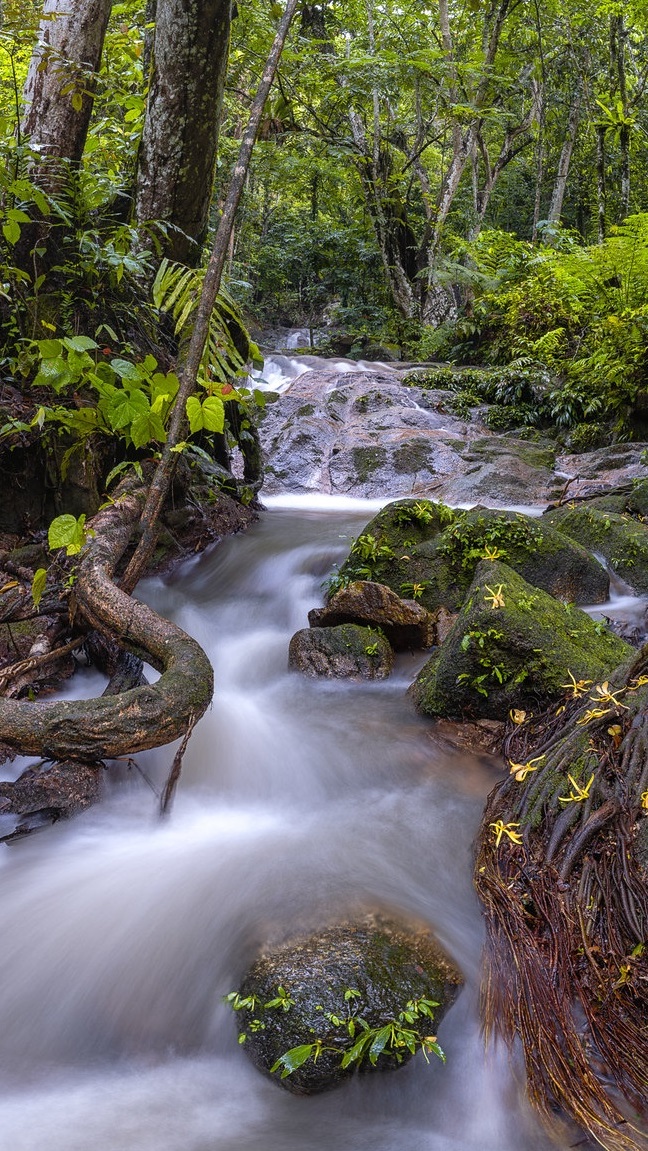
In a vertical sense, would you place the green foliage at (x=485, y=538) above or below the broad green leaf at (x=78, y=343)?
below

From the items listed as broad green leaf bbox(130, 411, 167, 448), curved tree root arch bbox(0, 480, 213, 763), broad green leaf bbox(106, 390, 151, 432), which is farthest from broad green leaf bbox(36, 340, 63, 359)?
curved tree root arch bbox(0, 480, 213, 763)

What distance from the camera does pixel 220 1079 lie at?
1951mm

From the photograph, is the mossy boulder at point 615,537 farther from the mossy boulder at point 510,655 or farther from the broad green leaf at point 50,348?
the broad green leaf at point 50,348

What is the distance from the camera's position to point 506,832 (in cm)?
243

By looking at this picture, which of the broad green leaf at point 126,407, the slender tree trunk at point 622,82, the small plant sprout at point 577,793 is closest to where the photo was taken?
the small plant sprout at point 577,793

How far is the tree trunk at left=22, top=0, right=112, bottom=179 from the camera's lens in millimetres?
4164

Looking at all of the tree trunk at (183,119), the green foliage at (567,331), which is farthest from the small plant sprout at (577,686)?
the green foliage at (567,331)

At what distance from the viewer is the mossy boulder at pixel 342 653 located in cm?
421

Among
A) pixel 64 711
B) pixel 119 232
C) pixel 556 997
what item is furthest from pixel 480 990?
pixel 119 232

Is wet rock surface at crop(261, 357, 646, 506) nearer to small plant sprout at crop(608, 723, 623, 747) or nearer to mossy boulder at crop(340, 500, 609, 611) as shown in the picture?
mossy boulder at crop(340, 500, 609, 611)

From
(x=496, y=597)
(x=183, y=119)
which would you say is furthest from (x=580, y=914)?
(x=183, y=119)

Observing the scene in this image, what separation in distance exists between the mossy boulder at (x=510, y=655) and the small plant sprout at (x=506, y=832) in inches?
37.1

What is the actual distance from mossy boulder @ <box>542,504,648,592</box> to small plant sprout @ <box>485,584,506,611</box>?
1.81m

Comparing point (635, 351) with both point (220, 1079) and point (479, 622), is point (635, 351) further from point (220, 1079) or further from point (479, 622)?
point (220, 1079)
